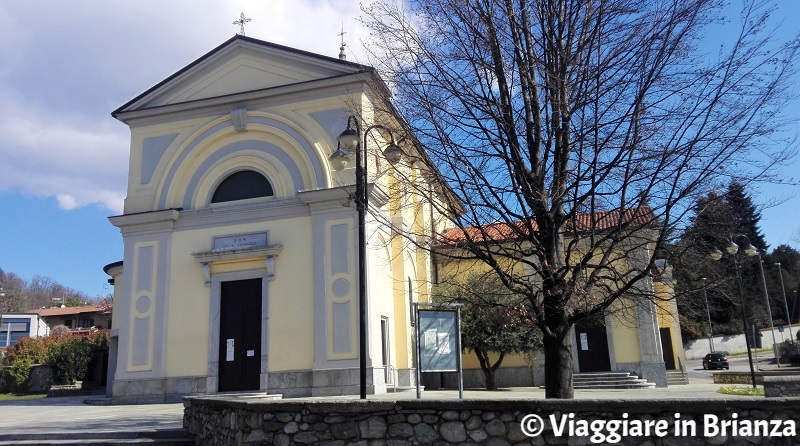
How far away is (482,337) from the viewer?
1906 centimetres

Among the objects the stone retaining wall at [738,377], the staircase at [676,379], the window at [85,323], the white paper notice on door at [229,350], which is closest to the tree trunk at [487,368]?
the staircase at [676,379]

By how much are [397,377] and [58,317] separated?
61569mm

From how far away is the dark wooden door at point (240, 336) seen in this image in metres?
16.8

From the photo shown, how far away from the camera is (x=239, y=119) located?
18.3 meters

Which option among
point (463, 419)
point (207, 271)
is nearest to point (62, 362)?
point (207, 271)

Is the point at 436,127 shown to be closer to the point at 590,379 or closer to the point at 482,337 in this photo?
the point at 482,337

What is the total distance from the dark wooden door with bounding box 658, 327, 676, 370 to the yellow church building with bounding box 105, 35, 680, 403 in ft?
27.3

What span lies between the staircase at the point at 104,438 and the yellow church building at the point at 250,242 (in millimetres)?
6546

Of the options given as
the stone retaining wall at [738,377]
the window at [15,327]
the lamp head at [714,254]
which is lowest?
the stone retaining wall at [738,377]

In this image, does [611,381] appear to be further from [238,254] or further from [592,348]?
[238,254]

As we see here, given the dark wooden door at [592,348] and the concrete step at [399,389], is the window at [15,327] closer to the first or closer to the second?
the concrete step at [399,389]

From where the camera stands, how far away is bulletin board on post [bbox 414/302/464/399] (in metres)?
9.62

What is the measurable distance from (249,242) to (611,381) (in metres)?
12.3

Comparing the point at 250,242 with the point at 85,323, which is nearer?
the point at 250,242
